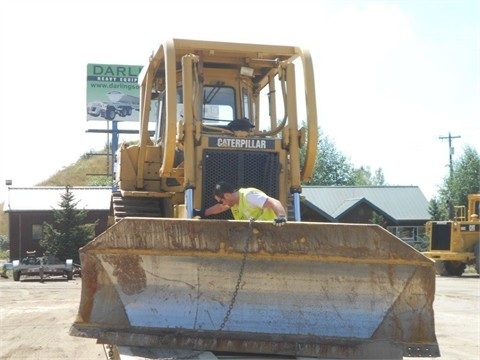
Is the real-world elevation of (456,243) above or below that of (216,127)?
below

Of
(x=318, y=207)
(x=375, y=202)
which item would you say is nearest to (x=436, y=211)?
(x=375, y=202)

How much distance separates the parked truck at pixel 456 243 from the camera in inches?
1027

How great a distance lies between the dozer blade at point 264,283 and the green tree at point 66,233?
2655cm

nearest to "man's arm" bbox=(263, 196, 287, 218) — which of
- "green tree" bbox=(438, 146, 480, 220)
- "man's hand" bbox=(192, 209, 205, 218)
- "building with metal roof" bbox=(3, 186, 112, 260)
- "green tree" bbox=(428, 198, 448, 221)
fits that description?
"man's hand" bbox=(192, 209, 205, 218)

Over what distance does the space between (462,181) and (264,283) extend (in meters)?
43.9

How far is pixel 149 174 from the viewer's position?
358 inches

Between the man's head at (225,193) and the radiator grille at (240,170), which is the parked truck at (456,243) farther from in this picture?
the man's head at (225,193)

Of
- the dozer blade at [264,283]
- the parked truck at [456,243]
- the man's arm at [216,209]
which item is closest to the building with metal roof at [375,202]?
the parked truck at [456,243]

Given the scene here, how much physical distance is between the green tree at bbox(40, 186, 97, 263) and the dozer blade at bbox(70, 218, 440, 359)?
26.5m

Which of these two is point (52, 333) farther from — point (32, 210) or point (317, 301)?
point (32, 210)

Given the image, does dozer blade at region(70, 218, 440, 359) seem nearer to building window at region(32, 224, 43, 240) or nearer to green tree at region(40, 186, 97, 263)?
green tree at region(40, 186, 97, 263)

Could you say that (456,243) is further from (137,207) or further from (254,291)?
(254,291)

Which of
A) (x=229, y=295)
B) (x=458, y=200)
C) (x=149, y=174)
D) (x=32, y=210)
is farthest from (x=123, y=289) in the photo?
(x=458, y=200)

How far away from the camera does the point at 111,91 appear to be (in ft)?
145
